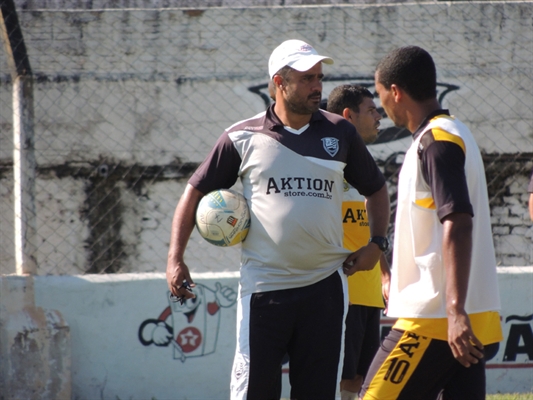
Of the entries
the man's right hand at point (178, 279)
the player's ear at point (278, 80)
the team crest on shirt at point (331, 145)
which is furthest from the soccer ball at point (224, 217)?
the player's ear at point (278, 80)

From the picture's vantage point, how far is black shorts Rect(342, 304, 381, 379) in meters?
4.54

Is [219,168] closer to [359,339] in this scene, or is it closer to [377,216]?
[377,216]

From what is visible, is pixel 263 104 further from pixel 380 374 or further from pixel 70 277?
pixel 380 374

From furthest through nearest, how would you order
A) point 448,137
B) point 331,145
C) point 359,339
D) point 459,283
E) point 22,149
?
point 22,149
point 359,339
point 331,145
point 448,137
point 459,283

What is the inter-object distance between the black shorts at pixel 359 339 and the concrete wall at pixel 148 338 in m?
1.60

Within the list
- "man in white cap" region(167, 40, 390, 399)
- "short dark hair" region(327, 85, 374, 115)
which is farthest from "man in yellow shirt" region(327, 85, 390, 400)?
"man in white cap" region(167, 40, 390, 399)

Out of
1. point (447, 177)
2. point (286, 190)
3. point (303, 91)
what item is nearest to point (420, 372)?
point (447, 177)

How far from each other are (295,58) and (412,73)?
91 cm

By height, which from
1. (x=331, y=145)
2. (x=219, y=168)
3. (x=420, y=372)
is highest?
(x=331, y=145)

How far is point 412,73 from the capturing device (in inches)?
117

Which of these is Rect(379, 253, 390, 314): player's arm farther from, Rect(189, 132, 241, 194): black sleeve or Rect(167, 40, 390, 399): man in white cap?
Rect(189, 132, 241, 194): black sleeve

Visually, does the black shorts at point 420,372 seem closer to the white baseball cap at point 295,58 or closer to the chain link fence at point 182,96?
the white baseball cap at point 295,58

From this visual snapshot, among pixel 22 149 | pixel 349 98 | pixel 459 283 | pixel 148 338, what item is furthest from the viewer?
pixel 148 338

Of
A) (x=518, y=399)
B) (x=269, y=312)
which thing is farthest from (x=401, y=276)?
(x=518, y=399)
